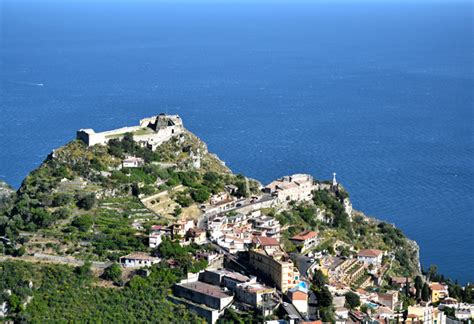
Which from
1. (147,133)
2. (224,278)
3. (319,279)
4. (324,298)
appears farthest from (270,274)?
(147,133)

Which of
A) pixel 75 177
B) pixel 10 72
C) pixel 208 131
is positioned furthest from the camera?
pixel 10 72

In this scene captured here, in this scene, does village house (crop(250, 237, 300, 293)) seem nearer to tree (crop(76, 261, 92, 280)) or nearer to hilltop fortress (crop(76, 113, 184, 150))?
tree (crop(76, 261, 92, 280))

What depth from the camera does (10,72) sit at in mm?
137625

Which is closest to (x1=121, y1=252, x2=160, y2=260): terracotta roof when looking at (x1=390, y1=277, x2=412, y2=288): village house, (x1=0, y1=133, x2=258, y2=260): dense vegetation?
(x1=0, y1=133, x2=258, y2=260): dense vegetation

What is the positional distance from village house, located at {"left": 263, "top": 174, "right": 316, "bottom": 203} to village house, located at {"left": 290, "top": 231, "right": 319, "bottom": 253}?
16.3 ft

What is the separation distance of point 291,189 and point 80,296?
20.2 meters

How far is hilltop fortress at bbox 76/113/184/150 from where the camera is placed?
65.0 meters

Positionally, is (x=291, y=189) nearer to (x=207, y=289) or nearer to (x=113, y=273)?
(x=207, y=289)

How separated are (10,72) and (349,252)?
8893 centimetres

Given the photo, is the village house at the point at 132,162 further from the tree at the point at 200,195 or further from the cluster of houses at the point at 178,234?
the cluster of houses at the point at 178,234

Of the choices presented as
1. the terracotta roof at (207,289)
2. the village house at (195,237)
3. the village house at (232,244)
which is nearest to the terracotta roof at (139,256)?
the village house at (195,237)

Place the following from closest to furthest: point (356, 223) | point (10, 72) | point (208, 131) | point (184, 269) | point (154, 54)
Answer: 1. point (184, 269)
2. point (356, 223)
3. point (208, 131)
4. point (10, 72)
5. point (154, 54)

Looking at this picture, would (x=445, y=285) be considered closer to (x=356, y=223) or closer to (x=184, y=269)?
(x=356, y=223)

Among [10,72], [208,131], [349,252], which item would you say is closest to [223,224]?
[349,252]
